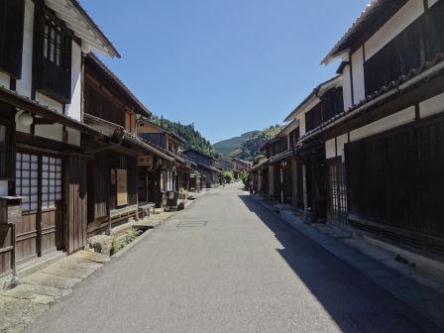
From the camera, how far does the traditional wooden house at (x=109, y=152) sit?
12320 millimetres

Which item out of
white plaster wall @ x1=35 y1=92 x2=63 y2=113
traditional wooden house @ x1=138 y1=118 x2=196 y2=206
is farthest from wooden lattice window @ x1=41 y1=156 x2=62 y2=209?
traditional wooden house @ x1=138 y1=118 x2=196 y2=206

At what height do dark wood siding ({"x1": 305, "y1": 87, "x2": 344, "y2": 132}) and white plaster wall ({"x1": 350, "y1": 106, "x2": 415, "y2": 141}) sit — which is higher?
dark wood siding ({"x1": 305, "y1": 87, "x2": 344, "y2": 132})

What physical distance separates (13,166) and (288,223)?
12402mm

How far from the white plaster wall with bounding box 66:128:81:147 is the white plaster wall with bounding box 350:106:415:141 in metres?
7.91

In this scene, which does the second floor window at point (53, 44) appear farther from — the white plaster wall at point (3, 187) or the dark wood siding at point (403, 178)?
the dark wood siding at point (403, 178)

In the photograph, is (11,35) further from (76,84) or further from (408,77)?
(408,77)

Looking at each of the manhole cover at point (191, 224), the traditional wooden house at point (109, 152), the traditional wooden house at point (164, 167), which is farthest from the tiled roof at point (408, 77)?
the traditional wooden house at point (164, 167)

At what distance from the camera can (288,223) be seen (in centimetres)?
1728

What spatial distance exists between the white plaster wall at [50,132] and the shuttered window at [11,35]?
134 centimetres

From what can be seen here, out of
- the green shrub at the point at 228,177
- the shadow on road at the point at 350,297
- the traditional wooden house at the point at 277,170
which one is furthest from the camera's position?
the green shrub at the point at 228,177

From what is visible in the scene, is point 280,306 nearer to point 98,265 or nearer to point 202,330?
point 202,330

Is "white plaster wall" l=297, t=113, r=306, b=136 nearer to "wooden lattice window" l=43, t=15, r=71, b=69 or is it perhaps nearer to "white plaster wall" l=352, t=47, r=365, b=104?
"white plaster wall" l=352, t=47, r=365, b=104

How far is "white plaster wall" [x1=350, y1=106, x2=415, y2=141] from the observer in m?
8.37

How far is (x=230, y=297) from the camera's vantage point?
6.37 metres
